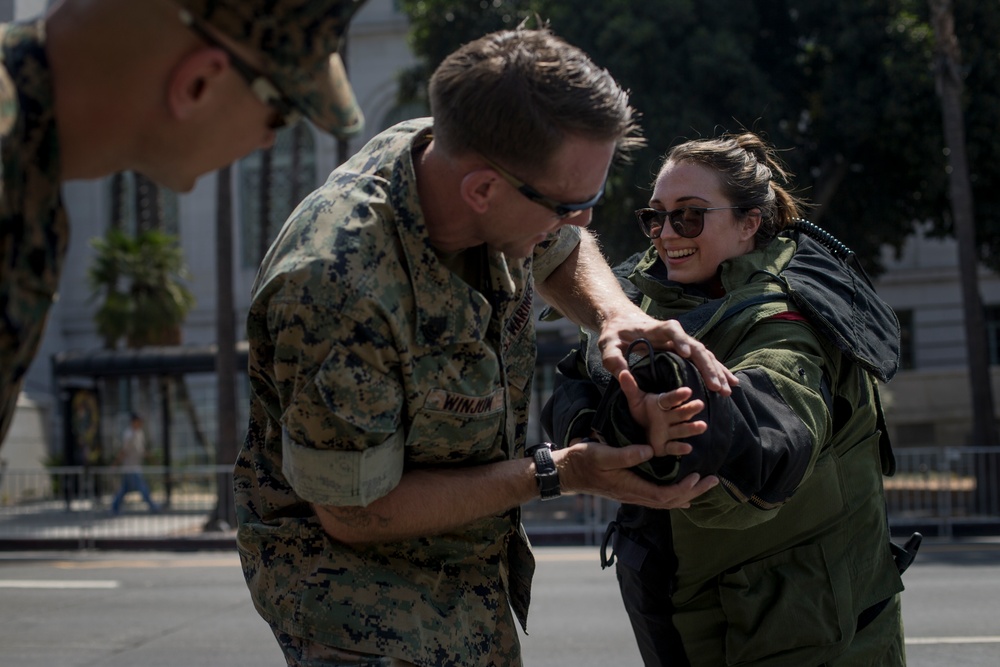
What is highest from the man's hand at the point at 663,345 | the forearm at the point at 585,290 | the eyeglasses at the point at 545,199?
the eyeglasses at the point at 545,199

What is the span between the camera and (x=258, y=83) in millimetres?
1593

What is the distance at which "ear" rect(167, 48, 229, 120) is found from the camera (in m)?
1.53

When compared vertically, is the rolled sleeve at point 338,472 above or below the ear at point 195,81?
below

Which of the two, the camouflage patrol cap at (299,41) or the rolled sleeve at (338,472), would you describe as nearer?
the camouflage patrol cap at (299,41)

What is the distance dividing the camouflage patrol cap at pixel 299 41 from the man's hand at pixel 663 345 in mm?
953

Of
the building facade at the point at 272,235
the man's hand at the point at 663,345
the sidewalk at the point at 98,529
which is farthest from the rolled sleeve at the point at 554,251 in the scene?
the building facade at the point at 272,235

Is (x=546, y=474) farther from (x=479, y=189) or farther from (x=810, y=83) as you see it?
(x=810, y=83)

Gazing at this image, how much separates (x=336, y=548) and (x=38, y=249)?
3.47ft

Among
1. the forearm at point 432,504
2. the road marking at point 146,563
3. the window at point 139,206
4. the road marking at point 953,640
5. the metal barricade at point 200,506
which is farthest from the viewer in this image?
→ the window at point 139,206

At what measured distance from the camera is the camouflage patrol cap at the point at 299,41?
5.06ft

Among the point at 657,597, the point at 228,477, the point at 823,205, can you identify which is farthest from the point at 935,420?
the point at 657,597

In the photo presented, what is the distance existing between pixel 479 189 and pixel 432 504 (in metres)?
0.64

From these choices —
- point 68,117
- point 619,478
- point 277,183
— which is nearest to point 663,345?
point 619,478

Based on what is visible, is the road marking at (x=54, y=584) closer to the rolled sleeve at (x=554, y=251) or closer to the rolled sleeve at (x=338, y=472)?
the rolled sleeve at (x=554, y=251)
